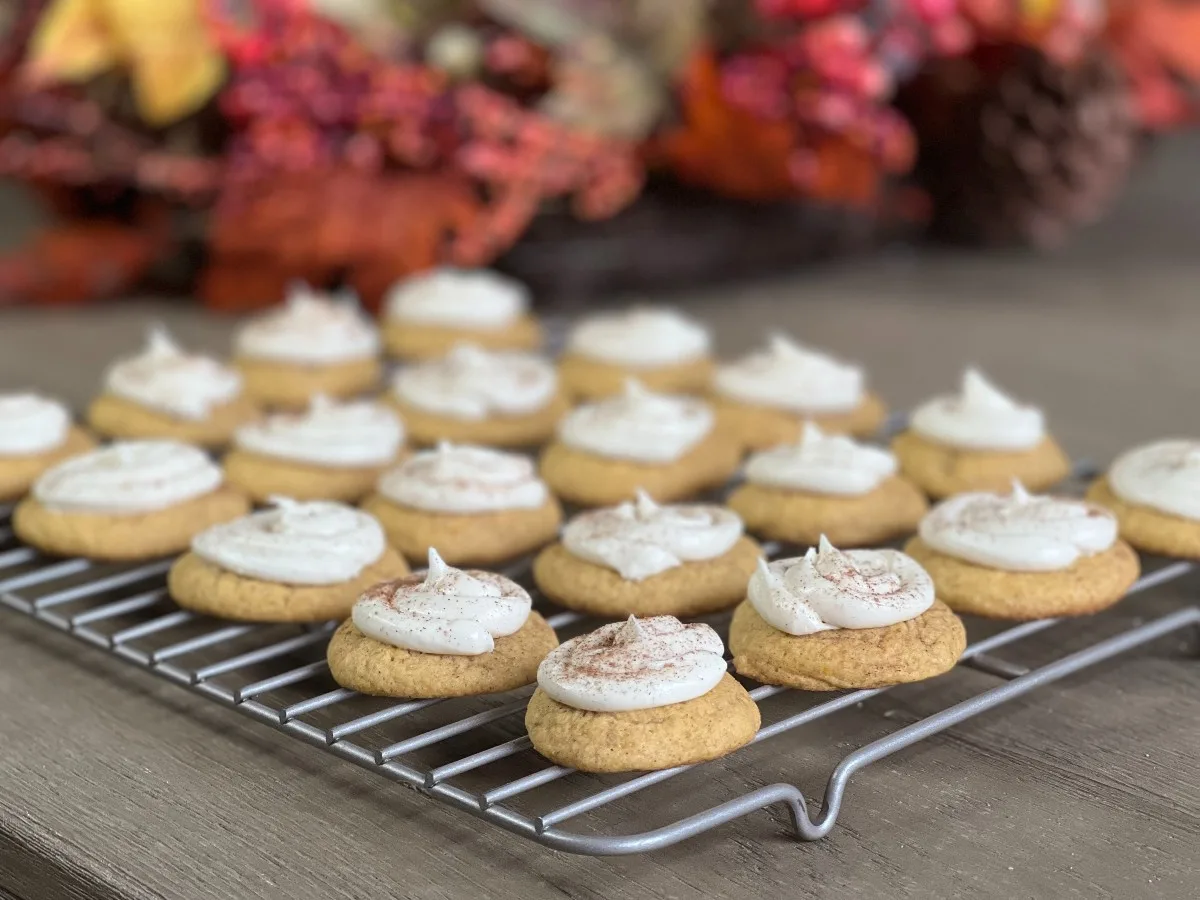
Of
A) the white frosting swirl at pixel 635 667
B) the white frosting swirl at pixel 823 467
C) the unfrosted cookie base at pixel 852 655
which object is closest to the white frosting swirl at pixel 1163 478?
the white frosting swirl at pixel 823 467

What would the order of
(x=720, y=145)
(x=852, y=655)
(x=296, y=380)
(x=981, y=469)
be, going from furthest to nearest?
(x=720, y=145), (x=296, y=380), (x=981, y=469), (x=852, y=655)

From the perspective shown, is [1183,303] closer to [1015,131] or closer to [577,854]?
[1015,131]

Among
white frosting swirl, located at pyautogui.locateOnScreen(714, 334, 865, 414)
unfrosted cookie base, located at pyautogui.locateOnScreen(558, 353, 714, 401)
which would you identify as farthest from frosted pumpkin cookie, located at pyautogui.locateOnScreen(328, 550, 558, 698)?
unfrosted cookie base, located at pyautogui.locateOnScreen(558, 353, 714, 401)

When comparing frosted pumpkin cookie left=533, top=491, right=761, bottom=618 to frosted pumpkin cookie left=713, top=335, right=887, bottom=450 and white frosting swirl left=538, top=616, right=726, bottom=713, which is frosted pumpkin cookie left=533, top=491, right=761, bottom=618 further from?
frosted pumpkin cookie left=713, top=335, right=887, bottom=450

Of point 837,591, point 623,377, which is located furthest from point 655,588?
point 623,377

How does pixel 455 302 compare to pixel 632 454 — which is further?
pixel 455 302

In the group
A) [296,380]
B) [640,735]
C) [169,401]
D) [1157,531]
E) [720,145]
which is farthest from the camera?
[720,145]

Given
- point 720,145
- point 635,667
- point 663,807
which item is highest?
point 720,145

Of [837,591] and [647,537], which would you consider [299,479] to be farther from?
[837,591]
